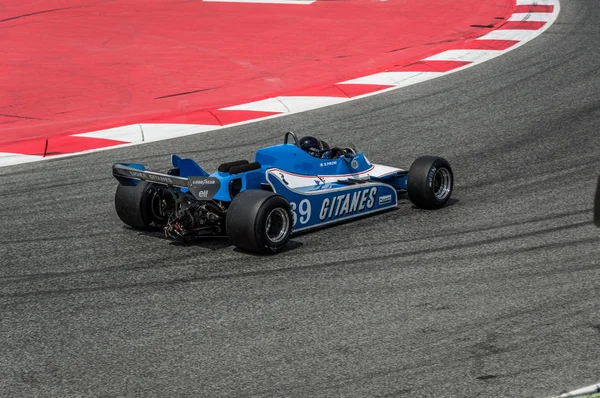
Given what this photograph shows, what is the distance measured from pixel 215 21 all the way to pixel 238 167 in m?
→ 10.2

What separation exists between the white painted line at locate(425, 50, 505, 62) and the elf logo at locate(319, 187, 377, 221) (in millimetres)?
6818

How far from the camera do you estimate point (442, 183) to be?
8773 mm

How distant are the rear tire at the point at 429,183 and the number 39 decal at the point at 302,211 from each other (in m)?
1.17

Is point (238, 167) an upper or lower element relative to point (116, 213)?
upper

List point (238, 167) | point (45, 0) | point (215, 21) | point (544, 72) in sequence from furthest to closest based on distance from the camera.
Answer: point (45, 0)
point (215, 21)
point (544, 72)
point (238, 167)

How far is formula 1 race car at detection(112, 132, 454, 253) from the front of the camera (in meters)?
7.33

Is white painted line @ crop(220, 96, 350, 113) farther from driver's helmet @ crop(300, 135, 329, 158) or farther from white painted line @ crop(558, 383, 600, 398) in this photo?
white painted line @ crop(558, 383, 600, 398)

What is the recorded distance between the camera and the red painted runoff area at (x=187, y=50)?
12625 mm

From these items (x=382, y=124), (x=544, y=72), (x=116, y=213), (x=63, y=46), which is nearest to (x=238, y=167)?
(x=116, y=213)

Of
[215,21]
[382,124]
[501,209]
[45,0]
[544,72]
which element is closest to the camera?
[501,209]

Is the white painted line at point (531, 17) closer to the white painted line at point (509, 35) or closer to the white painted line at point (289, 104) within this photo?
the white painted line at point (509, 35)

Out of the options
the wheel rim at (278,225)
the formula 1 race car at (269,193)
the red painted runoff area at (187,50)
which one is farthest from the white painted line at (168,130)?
the wheel rim at (278,225)

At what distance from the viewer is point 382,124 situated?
11750mm

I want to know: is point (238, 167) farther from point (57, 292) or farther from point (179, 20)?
point (179, 20)
